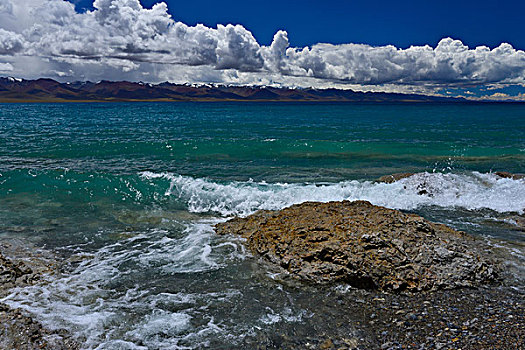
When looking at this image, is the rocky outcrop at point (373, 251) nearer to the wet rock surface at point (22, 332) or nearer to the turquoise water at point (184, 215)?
the turquoise water at point (184, 215)

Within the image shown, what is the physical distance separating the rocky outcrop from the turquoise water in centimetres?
83

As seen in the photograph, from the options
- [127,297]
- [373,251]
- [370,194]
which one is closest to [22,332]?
[127,297]

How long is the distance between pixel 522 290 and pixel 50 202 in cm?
1583

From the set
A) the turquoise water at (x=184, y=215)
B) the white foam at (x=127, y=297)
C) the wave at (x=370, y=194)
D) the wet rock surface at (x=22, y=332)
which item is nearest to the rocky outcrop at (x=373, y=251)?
the turquoise water at (x=184, y=215)

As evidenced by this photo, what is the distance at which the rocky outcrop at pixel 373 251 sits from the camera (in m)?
7.17

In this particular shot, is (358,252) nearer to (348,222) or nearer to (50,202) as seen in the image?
(348,222)

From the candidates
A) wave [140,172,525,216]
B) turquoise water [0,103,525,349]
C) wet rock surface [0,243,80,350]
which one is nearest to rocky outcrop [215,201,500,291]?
turquoise water [0,103,525,349]

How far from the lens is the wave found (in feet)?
45.1

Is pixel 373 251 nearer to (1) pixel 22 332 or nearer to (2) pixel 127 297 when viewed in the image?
(2) pixel 127 297

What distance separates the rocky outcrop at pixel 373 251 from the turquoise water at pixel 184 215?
831 mm

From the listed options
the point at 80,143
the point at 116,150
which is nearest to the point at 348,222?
the point at 116,150

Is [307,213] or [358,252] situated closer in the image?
[358,252]

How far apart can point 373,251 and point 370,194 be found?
8.21m

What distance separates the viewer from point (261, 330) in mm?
5855
